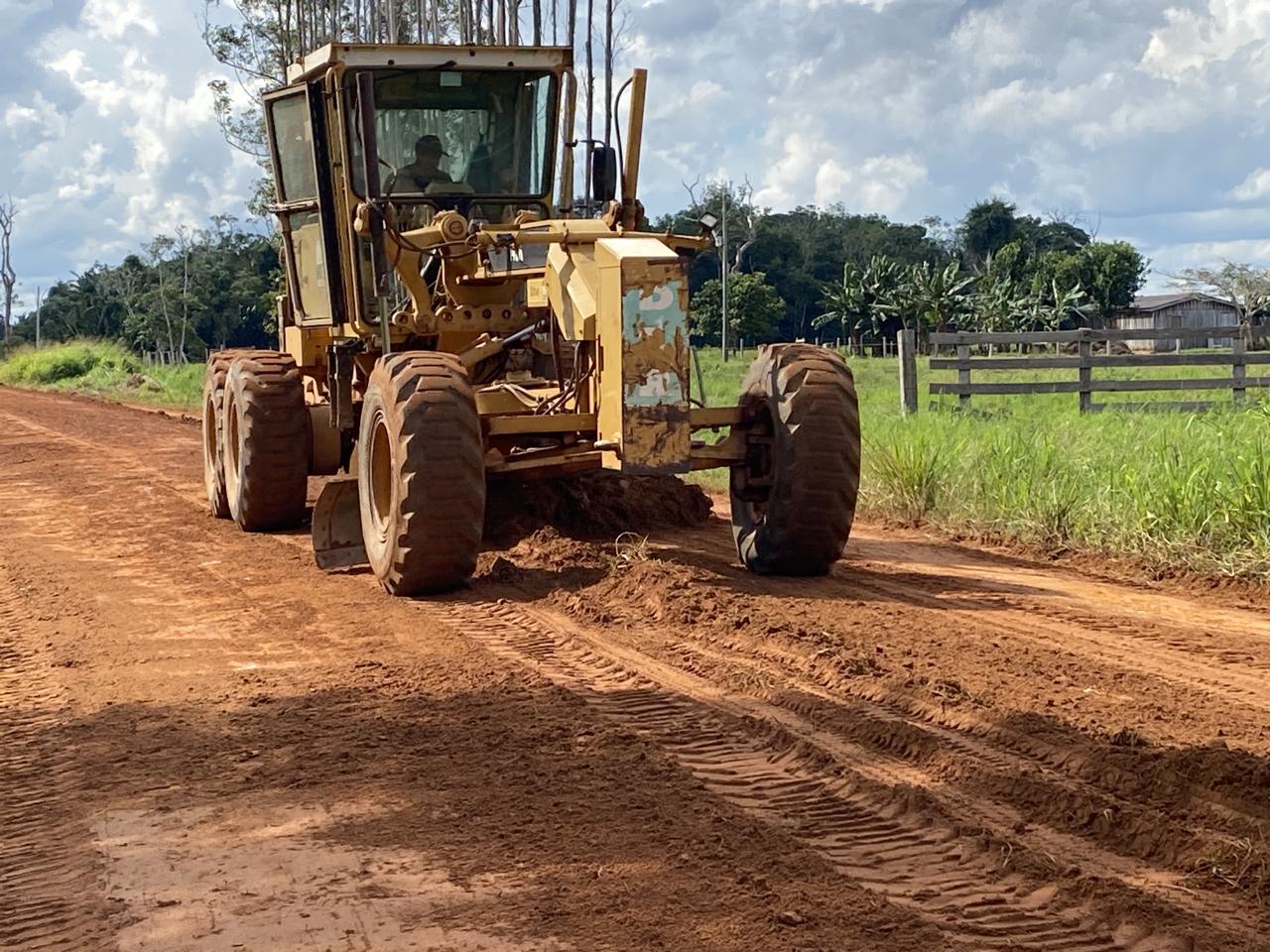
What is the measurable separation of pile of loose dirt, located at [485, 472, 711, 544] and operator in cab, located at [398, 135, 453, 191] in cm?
203

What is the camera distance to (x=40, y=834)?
14.3 ft

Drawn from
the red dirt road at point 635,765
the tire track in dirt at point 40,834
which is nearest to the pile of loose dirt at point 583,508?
the red dirt road at point 635,765

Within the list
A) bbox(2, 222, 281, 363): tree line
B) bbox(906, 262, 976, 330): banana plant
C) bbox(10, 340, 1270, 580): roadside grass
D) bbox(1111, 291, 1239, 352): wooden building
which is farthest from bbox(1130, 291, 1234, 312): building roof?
bbox(10, 340, 1270, 580): roadside grass

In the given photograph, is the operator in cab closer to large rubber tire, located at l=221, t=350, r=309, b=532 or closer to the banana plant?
large rubber tire, located at l=221, t=350, r=309, b=532

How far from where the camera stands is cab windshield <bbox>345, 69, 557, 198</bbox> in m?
9.41

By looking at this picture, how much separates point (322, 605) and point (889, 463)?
16.8 ft

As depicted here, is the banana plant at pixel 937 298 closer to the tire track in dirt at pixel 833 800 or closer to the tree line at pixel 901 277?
the tree line at pixel 901 277

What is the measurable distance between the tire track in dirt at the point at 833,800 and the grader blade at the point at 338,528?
93.9 inches

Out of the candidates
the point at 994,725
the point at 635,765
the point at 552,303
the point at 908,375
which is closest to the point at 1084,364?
the point at 908,375

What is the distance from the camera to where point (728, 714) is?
213 inches

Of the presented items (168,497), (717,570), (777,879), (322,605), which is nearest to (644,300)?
(717,570)

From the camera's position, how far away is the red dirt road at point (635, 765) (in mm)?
3650

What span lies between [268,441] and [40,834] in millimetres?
5909

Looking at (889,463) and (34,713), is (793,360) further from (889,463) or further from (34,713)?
(34,713)
